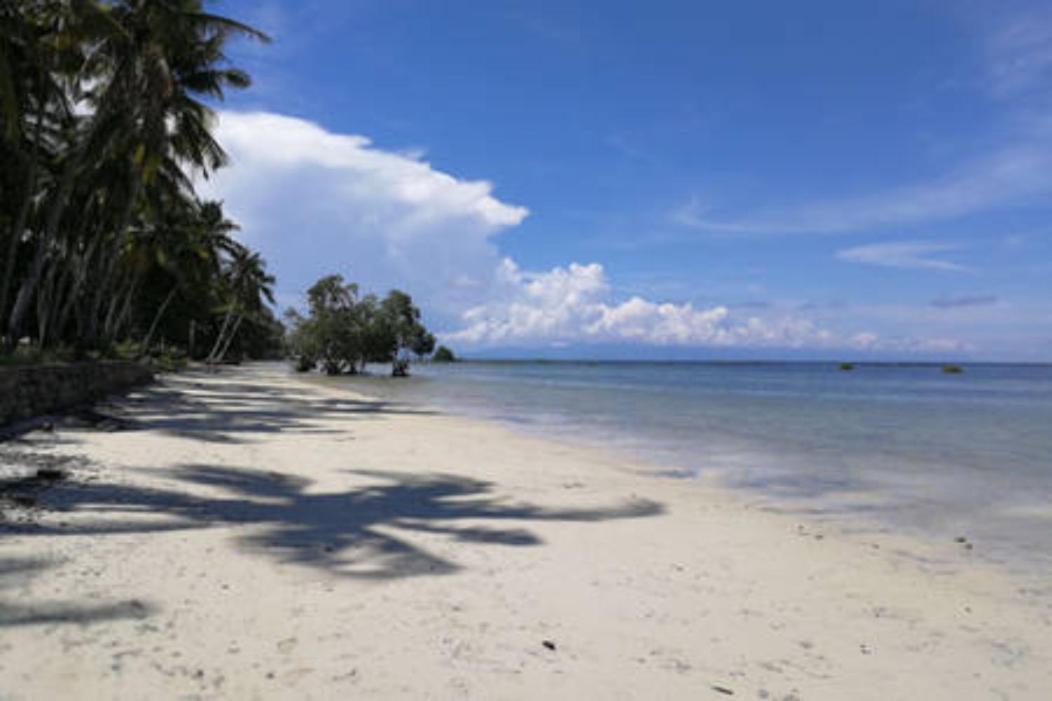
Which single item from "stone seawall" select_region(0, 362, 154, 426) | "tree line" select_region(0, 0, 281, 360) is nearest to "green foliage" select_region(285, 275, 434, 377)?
"tree line" select_region(0, 0, 281, 360)

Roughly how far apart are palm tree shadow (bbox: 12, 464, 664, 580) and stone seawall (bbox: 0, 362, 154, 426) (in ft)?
14.7

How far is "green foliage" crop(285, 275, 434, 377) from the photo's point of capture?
5603 cm

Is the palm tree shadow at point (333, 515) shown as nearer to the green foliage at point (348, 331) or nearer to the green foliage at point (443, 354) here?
the green foliage at point (348, 331)

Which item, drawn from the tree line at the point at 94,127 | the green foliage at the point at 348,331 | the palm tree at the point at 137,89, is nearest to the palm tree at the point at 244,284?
the green foliage at the point at 348,331

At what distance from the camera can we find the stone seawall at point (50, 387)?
11.0m

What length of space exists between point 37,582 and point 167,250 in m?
36.4

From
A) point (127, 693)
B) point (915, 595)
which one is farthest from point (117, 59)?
point (915, 595)

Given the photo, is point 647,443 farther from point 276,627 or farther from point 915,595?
point 276,627

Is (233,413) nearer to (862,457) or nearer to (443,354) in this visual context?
(862,457)

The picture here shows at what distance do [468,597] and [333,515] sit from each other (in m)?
2.66

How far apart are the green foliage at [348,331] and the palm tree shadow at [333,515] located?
158ft

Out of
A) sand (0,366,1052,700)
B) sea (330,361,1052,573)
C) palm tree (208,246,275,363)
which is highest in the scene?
palm tree (208,246,275,363)

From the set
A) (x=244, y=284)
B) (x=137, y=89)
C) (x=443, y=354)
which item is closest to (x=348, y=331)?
(x=244, y=284)

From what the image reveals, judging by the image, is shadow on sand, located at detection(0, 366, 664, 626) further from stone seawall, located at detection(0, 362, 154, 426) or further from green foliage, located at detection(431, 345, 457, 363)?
green foliage, located at detection(431, 345, 457, 363)
